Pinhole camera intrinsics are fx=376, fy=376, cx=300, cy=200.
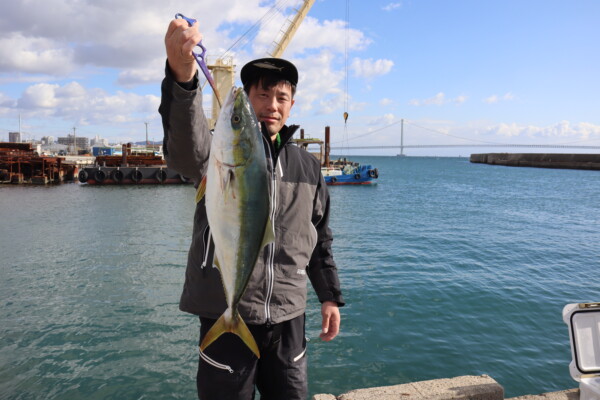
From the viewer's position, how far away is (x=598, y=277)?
1170 centimetres

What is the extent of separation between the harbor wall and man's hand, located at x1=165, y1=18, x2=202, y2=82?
10.8 ft

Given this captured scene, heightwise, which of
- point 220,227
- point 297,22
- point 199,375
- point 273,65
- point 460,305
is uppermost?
point 297,22

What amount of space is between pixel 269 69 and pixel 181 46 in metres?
0.76

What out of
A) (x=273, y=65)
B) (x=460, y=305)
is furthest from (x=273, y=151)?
(x=460, y=305)

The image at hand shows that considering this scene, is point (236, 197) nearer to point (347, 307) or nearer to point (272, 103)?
point (272, 103)

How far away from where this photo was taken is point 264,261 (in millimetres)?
2215

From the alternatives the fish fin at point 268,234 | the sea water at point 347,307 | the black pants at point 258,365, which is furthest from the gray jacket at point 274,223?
the sea water at point 347,307

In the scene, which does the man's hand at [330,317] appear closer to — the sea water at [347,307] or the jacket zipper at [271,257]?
the jacket zipper at [271,257]

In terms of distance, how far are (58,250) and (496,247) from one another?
16938mm

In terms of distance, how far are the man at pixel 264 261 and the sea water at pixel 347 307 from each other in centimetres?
390

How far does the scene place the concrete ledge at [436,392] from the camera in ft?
11.8

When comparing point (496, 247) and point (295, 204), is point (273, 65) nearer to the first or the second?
point (295, 204)

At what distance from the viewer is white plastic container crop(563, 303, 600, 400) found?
130 inches

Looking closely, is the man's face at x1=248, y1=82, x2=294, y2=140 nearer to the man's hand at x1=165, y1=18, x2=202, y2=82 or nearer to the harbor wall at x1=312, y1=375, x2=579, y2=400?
the man's hand at x1=165, y1=18, x2=202, y2=82
